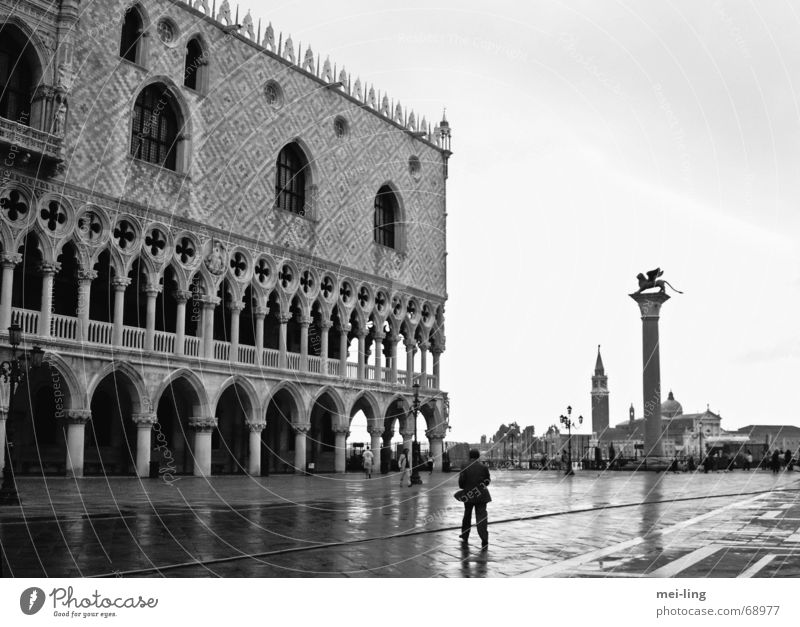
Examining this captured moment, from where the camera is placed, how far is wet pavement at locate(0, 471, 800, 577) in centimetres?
823

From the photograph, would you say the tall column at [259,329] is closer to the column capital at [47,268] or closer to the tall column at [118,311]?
the tall column at [118,311]

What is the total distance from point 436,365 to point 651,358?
9.30 m

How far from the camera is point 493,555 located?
943 cm

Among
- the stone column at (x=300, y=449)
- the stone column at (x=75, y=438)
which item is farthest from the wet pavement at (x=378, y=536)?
the stone column at (x=300, y=449)

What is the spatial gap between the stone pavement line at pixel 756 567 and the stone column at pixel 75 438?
18288 mm

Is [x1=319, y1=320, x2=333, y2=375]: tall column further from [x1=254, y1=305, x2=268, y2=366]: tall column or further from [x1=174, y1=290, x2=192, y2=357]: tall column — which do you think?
[x1=174, y1=290, x2=192, y2=357]: tall column

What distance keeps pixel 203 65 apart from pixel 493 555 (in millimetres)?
22497

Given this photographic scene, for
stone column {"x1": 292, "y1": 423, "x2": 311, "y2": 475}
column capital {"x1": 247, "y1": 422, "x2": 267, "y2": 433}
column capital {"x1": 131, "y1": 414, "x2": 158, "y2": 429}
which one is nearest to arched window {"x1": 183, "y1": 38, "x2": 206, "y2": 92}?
column capital {"x1": 131, "y1": 414, "x2": 158, "y2": 429}

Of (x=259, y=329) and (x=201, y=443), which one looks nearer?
(x=201, y=443)

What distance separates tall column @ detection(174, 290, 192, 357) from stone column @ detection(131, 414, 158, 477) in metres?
2.36

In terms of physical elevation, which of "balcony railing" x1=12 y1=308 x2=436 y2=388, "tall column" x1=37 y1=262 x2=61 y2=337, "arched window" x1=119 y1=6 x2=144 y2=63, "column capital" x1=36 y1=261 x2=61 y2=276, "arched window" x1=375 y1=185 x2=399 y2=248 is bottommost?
"balcony railing" x1=12 y1=308 x2=436 y2=388

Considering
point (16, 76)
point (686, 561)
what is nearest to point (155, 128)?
point (16, 76)

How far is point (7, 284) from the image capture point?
872 inches
